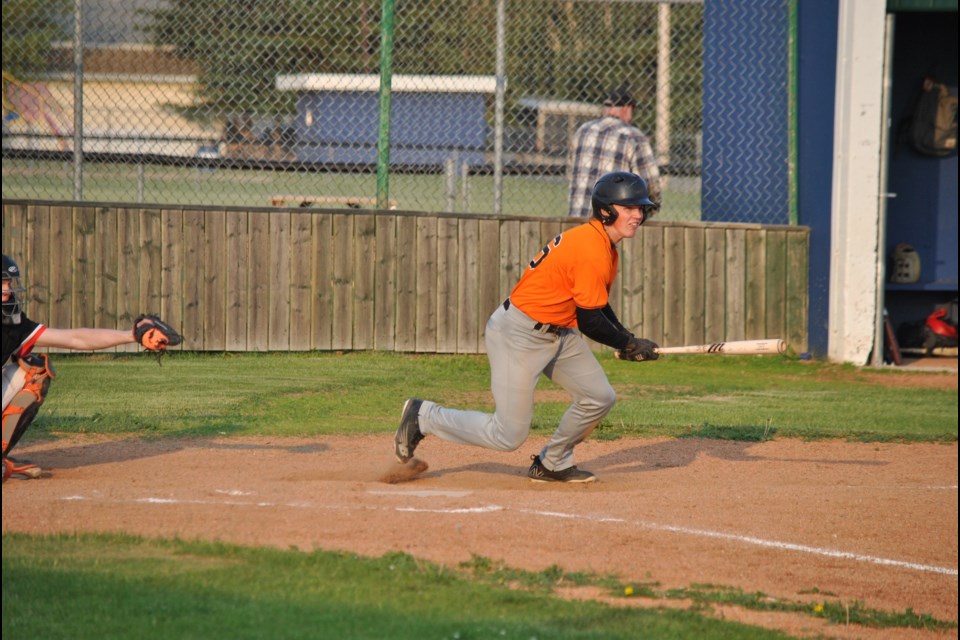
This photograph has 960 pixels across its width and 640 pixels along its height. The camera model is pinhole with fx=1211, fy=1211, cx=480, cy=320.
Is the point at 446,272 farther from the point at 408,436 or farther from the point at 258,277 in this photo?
the point at 408,436

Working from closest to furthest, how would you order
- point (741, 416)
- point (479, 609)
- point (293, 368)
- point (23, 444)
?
point (479, 609) < point (23, 444) < point (741, 416) < point (293, 368)

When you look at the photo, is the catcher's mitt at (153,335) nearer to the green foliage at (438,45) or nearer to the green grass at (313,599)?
the green grass at (313,599)

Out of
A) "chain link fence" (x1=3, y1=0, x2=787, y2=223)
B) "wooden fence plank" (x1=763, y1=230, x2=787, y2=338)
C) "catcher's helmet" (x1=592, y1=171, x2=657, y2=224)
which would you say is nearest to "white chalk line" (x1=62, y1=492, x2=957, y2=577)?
"catcher's helmet" (x1=592, y1=171, x2=657, y2=224)

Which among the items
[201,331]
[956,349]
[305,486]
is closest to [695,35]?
[956,349]

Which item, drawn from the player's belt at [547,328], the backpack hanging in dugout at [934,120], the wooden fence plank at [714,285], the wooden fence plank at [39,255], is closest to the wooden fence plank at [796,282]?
the wooden fence plank at [714,285]

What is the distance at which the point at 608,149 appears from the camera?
36.7 ft

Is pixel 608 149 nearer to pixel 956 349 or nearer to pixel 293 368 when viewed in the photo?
pixel 293 368

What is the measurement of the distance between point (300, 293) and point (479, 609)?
284 inches

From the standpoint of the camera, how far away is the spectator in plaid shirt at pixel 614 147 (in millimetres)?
11117

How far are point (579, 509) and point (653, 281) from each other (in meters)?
6.06

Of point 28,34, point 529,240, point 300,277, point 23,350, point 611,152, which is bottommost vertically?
point 23,350

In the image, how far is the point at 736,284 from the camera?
12031mm

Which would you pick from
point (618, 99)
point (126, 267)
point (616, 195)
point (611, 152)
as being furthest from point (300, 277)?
point (616, 195)

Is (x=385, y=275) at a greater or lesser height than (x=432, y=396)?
greater
